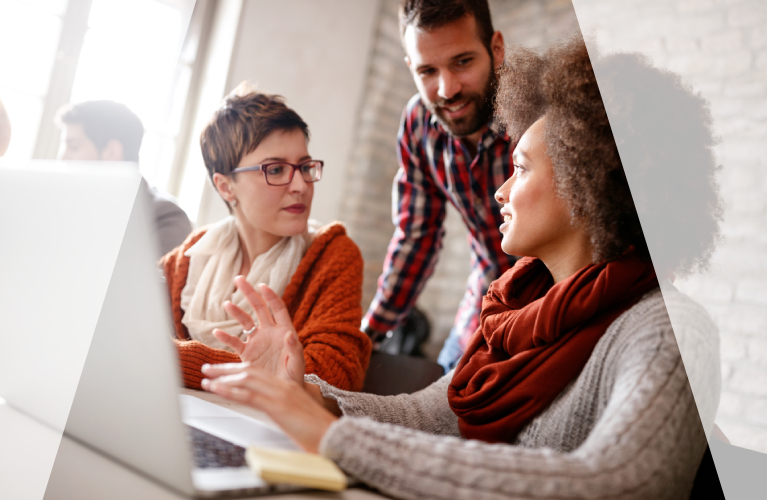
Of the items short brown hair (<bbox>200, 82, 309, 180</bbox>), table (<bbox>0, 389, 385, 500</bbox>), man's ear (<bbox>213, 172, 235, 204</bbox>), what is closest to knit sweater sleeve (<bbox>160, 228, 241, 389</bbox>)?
man's ear (<bbox>213, 172, 235, 204</bbox>)

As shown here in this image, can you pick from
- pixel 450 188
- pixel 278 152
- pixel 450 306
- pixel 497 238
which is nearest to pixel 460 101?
pixel 450 188

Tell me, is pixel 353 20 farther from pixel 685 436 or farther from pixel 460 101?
pixel 685 436

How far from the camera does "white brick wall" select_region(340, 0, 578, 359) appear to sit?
132 inches

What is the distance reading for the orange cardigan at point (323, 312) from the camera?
1149 mm

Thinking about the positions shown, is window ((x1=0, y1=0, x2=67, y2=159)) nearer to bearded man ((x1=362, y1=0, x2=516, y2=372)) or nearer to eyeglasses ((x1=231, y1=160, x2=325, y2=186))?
eyeglasses ((x1=231, y1=160, x2=325, y2=186))

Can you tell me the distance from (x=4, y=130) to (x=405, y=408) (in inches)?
36.7

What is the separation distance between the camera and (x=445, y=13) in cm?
158

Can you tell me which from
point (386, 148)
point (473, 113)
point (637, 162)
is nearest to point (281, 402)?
point (637, 162)

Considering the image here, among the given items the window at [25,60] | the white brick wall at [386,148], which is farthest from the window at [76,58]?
the white brick wall at [386,148]

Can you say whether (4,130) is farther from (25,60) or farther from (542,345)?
(542,345)

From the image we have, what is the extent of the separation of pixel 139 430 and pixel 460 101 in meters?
1.36

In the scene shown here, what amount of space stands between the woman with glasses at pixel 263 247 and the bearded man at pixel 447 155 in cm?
46

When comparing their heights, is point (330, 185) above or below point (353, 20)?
below

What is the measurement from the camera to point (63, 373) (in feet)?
2.15
